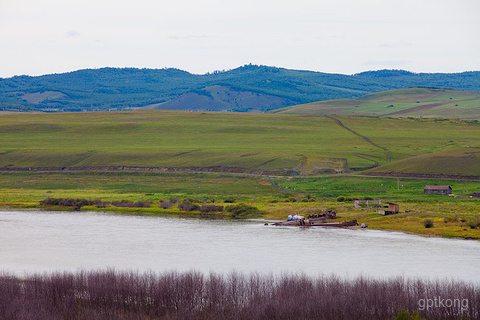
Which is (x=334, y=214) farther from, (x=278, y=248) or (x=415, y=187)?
(x=415, y=187)

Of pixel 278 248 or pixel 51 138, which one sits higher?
pixel 51 138

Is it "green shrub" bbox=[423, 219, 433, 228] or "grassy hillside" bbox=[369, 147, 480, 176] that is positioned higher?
"grassy hillside" bbox=[369, 147, 480, 176]

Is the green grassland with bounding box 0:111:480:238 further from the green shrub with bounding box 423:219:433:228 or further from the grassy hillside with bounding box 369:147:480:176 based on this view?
the green shrub with bounding box 423:219:433:228

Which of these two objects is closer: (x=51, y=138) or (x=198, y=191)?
(x=198, y=191)

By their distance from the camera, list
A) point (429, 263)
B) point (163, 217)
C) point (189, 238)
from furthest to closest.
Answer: point (163, 217) < point (189, 238) < point (429, 263)

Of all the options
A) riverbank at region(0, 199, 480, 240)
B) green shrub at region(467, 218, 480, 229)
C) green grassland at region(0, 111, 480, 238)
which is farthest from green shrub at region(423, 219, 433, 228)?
green shrub at region(467, 218, 480, 229)

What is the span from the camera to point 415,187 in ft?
324

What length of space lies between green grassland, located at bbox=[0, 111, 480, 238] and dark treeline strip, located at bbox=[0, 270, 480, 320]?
2576 centimetres

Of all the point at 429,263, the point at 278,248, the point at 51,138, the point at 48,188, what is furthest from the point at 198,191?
the point at 51,138

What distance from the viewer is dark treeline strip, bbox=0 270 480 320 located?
33.8 metres

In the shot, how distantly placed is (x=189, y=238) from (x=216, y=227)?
25.1ft

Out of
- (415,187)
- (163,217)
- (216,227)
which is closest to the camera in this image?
(216,227)

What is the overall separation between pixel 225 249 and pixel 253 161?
68425 millimetres

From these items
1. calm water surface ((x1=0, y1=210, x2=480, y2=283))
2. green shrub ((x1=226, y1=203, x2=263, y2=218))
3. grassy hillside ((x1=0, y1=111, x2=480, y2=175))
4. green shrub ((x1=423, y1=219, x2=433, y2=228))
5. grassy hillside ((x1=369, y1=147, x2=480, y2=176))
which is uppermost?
grassy hillside ((x1=0, y1=111, x2=480, y2=175))
